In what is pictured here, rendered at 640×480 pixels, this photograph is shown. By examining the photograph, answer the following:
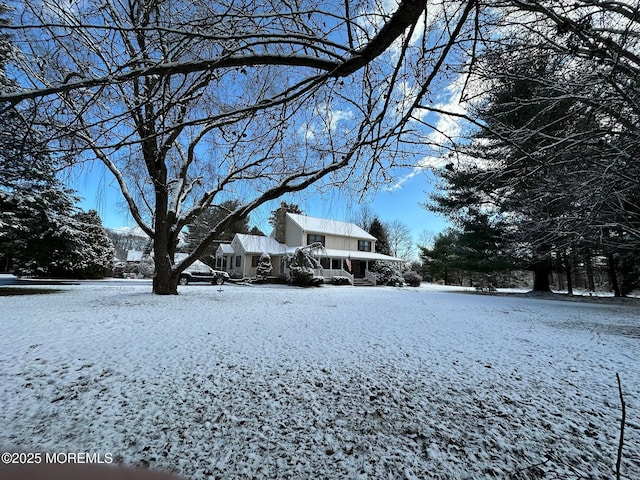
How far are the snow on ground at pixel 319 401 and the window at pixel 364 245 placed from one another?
21.5 meters

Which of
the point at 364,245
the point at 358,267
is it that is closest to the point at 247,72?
the point at 358,267

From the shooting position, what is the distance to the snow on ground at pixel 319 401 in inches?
74.2

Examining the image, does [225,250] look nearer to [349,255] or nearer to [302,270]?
[302,270]

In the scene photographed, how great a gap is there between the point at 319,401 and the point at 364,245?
24.4m

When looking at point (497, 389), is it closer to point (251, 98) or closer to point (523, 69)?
point (251, 98)

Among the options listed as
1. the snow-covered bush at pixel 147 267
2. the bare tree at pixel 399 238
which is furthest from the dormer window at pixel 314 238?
the bare tree at pixel 399 238

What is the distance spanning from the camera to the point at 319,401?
259cm

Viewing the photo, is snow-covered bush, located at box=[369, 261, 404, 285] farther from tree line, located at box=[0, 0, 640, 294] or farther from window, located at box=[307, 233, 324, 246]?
tree line, located at box=[0, 0, 640, 294]

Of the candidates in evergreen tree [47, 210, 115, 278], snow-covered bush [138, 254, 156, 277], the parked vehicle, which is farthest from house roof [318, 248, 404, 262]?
evergreen tree [47, 210, 115, 278]

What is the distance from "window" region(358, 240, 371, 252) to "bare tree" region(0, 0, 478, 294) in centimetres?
2220

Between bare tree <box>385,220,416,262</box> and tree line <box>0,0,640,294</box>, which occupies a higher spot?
bare tree <box>385,220,416,262</box>

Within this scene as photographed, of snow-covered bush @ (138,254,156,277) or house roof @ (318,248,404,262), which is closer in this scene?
house roof @ (318,248,404,262)

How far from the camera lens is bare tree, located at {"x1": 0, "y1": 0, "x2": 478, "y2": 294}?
6.88 feet

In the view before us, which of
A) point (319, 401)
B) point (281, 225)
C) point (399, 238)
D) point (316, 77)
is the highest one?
A: point (399, 238)
